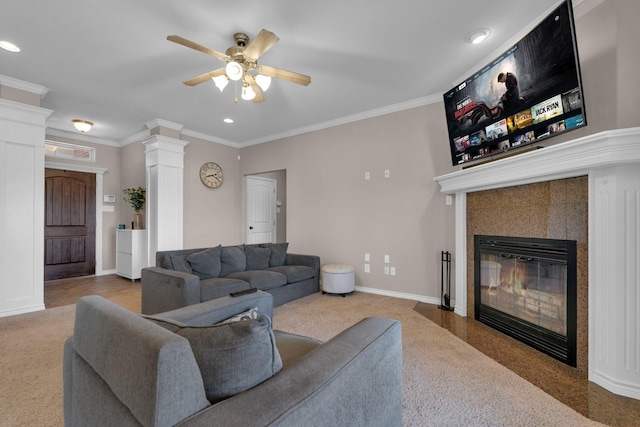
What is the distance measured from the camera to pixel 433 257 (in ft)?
12.4

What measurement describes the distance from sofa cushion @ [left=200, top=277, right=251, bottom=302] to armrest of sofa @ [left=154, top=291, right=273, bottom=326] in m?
1.18

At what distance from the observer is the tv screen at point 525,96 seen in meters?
1.95

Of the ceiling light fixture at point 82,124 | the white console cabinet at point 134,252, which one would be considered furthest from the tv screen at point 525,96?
the ceiling light fixture at point 82,124

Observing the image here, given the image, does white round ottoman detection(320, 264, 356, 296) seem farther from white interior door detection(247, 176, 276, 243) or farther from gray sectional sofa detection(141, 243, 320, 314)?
white interior door detection(247, 176, 276, 243)

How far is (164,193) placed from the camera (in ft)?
15.5

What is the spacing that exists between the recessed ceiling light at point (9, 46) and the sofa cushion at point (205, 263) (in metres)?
2.51

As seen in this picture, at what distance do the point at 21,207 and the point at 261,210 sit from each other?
Result: 3.78 m

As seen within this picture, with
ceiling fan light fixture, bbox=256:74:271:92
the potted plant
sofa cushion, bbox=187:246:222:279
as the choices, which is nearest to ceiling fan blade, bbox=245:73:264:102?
ceiling fan light fixture, bbox=256:74:271:92

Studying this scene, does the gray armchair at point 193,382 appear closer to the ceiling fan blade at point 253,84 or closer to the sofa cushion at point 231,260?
the ceiling fan blade at point 253,84

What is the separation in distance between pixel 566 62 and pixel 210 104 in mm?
3844

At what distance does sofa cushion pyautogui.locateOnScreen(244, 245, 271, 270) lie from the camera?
3.95 metres

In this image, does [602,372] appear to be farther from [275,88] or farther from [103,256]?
[103,256]

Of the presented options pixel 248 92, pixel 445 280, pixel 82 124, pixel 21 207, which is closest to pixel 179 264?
pixel 248 92

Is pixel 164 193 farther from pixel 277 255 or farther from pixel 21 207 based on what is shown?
pixel 277 255
